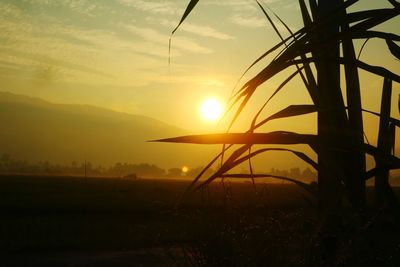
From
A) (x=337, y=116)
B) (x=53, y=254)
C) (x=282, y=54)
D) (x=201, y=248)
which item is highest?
(x=282, y=54)

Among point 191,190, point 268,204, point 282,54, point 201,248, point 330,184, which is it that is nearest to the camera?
point 282,54

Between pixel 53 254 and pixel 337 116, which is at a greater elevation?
pixel 337 116

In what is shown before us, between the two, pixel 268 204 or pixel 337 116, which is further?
pixel 268 204

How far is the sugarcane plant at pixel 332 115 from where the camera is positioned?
1.02 m

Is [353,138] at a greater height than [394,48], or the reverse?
[394,48]

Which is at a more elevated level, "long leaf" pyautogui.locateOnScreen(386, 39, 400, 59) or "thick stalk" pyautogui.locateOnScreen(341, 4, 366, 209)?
"long leaf" pyautogui.locateOnScreen(386, 39, 400, 59)

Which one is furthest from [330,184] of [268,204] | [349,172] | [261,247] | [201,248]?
[201,248]

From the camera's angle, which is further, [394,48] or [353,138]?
[394,48]

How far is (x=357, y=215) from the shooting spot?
1.06 meters

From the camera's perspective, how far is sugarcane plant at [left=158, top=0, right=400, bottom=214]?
1023 mm

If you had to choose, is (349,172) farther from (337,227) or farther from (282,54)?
(282,54)

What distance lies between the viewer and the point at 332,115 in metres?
1.23

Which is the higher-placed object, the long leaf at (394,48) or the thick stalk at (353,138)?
the long leaf at (394,48)

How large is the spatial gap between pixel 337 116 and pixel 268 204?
15.9 inches
